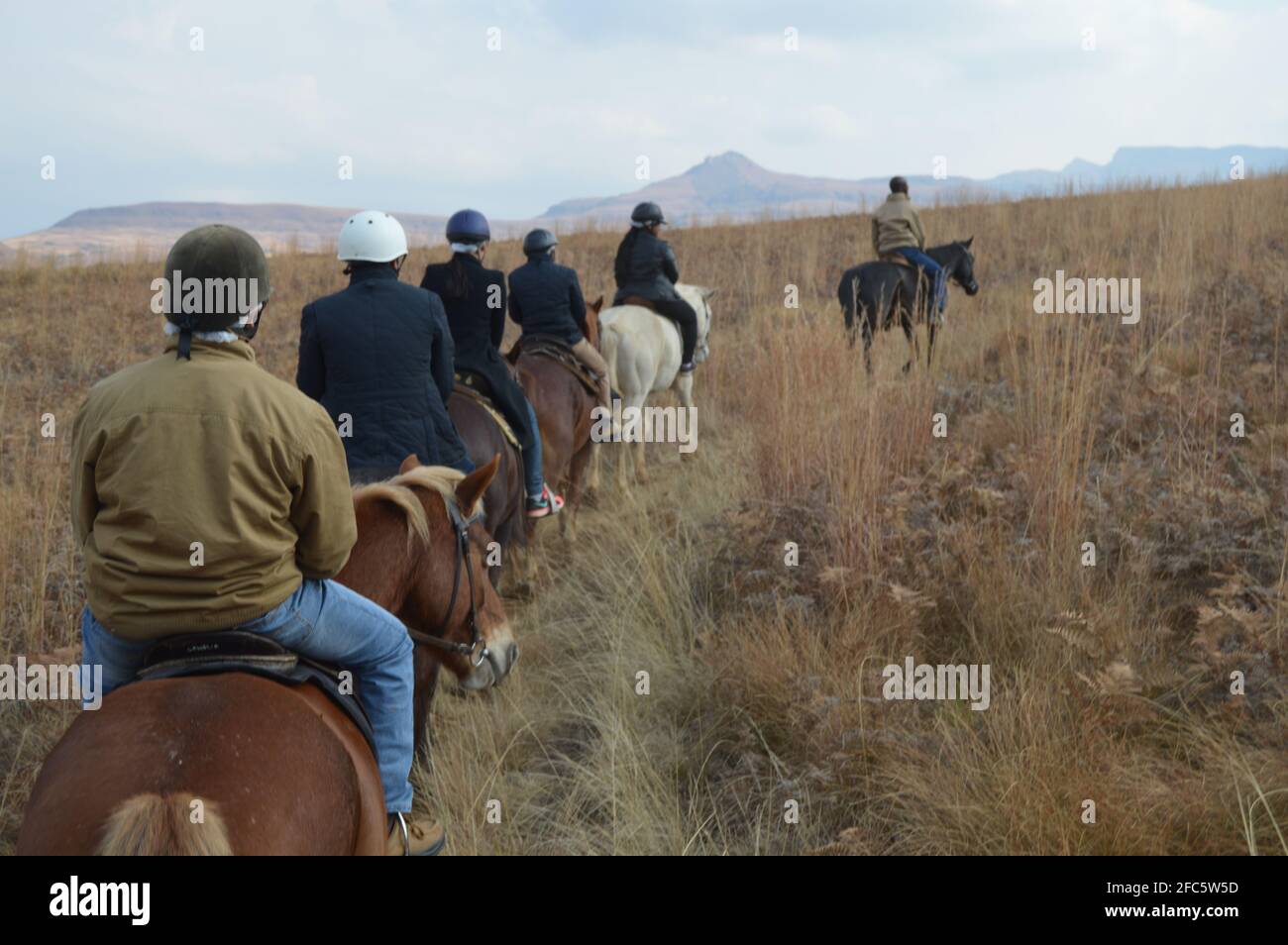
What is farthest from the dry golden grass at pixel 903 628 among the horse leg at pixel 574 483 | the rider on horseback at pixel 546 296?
the rider on horseback at pixel 546 296

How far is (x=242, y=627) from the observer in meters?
2.59

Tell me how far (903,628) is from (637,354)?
19.5 feet

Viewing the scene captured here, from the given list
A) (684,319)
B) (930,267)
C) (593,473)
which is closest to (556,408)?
(593,473)

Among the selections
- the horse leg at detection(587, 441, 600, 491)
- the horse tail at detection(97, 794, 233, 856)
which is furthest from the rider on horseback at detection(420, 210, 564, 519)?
the horse tail at detection(97, 794, 233, 856)

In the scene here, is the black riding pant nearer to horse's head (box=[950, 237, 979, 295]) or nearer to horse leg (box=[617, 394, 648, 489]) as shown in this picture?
horse leg (box=[617, 394, 648, 489])

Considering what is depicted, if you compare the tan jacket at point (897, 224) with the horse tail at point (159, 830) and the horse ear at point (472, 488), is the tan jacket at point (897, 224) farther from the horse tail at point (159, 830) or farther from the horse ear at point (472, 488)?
the horse tail at point (159, 830)

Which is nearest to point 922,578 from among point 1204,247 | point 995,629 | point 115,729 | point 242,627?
point 995,629

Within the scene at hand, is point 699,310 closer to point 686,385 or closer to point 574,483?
point 686,385

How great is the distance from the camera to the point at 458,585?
143 inches

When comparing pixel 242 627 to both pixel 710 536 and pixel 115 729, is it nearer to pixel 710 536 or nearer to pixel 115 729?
pixel 115 729

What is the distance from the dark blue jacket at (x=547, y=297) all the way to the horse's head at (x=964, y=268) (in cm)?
694

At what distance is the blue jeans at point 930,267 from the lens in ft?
38.5

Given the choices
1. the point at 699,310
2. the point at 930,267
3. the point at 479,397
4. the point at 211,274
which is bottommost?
the point at 479,397

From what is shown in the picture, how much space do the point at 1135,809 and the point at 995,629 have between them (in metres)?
1.39
